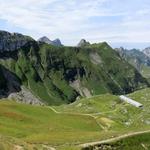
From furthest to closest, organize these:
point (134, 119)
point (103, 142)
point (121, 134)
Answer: point (134, 119)
point (121, 134)
point (103, 142)

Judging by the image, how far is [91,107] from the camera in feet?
643

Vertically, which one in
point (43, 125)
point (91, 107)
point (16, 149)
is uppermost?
point (16, 149)

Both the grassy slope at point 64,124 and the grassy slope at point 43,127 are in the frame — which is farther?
the grassy slope at point 43,127

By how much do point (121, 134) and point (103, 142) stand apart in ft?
25.0

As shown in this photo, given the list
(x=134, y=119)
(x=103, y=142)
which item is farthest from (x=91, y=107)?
(x=103, y=142)

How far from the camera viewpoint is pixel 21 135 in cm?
8294

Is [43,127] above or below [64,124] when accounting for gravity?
above

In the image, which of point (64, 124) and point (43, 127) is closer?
point (43, 127)

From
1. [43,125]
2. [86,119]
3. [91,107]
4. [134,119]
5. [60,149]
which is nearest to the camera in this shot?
[60,149]

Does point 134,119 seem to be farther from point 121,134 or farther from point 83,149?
point 83,149

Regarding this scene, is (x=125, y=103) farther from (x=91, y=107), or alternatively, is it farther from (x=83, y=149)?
(x=83, y=149)

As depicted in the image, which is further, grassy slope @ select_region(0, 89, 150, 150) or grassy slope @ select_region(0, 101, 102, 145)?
grassy slope @ select_region(0, 101, 102, 145)

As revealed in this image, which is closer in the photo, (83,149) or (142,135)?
(83,149)

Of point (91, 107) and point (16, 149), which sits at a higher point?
point (16, 149)
